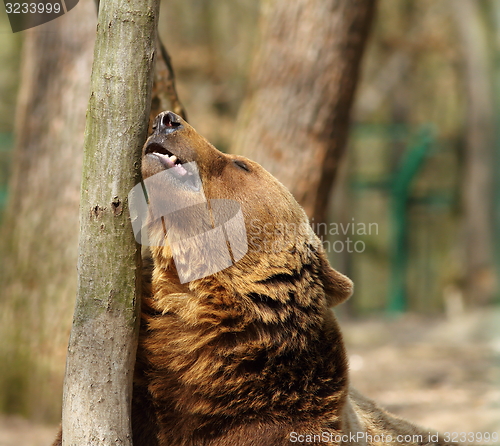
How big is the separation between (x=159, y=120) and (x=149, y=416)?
128cm

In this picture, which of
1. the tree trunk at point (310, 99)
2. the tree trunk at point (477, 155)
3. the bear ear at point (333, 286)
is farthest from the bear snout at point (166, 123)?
the tree trunk at point (477, 155)

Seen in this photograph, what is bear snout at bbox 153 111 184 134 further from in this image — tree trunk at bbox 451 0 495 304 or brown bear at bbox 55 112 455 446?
tree trunk at bbox 451 0 495 304

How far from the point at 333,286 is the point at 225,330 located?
0.67 metres

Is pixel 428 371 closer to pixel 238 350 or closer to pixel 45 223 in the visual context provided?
pixel 45 223

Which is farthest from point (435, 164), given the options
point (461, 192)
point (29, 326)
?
point (29, 326)

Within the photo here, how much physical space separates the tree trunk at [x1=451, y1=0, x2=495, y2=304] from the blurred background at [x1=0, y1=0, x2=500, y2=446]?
3cm

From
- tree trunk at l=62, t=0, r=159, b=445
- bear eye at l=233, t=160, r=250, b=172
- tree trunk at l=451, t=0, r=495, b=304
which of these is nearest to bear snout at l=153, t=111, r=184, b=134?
tree trunk at l=62, t=0, r=159, b=445

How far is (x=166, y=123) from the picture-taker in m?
2.63

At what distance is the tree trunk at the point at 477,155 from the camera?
40.0ft

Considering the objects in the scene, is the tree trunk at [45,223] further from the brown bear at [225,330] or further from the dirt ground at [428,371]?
the brown bear at [225,330]

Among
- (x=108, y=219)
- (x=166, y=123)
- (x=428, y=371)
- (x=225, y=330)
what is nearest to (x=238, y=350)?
(x=225, y=330)

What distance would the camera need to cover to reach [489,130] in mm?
12609

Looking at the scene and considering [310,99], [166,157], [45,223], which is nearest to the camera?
[166,157]

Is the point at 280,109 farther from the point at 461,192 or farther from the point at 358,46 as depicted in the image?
the point at 461,192
